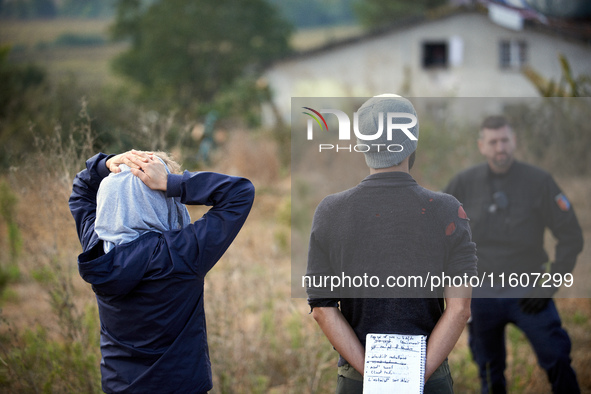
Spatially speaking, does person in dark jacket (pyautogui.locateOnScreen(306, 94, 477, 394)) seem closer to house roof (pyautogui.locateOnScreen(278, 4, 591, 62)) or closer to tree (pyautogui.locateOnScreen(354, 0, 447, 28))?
house roof (pyautogui.locateOnScreen(278, 4, 591, 62))

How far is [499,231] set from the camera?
11.3 feet

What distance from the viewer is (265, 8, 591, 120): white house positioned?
960 inches

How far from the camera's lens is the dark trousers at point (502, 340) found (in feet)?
10.5

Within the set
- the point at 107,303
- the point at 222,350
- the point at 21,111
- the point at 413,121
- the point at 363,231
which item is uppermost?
the point at 21,111

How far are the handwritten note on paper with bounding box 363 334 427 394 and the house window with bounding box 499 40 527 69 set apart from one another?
82.0 ft

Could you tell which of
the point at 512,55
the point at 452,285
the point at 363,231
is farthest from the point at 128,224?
the point at 512,55

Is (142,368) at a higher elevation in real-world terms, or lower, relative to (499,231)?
lower

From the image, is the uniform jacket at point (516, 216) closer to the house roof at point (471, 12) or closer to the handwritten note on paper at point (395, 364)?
the handwritten note on paper at point (395, 364)

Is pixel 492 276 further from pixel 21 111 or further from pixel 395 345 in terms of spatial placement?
pixel 21 111

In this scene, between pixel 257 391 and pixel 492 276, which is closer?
pixel 492 276

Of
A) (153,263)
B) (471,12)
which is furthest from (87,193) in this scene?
(471,12)

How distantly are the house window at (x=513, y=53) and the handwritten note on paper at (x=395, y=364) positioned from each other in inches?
984

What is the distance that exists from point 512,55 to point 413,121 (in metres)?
25.4

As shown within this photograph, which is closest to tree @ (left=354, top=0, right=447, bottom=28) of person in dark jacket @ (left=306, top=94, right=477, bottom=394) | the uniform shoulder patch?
the uniform shoulder patch
